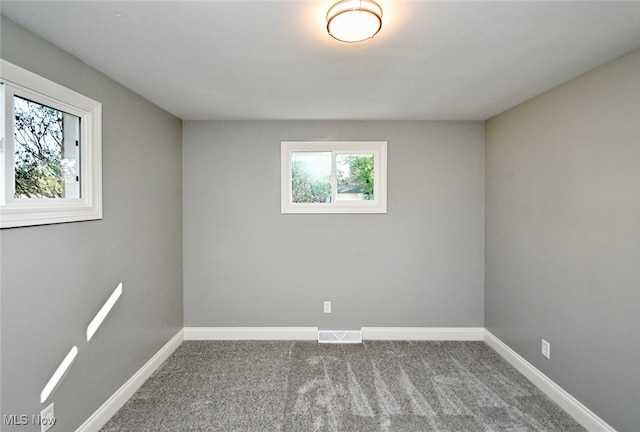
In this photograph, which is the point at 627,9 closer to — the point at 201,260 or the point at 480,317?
the point at 480,317

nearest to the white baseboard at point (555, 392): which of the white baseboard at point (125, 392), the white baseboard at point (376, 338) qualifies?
the white baseboard at point (376, 338)

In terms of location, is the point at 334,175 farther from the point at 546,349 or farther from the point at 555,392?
the point at 555,392

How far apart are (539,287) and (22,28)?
3857 mm

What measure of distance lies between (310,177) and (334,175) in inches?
10.8

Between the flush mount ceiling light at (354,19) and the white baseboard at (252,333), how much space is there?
3.00 meters

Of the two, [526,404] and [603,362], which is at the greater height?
[603,362]

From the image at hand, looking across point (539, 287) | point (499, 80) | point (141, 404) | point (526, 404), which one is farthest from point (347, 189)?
point (141, 404)

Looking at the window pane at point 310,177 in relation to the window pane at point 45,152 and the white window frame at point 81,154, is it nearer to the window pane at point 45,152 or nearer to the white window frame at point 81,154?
the white window frame at point 81,154

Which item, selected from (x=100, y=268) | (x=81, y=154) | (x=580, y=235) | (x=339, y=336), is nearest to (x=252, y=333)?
(x=339, y=336)

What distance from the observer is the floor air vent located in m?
3.56

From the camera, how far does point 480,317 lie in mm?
3641

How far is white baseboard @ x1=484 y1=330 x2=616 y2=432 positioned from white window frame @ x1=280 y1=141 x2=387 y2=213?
72.1 inches

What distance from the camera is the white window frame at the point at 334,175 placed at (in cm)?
359

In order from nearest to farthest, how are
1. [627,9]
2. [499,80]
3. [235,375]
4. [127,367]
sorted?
[627,9], [499,80], [127,367], [235,375]
